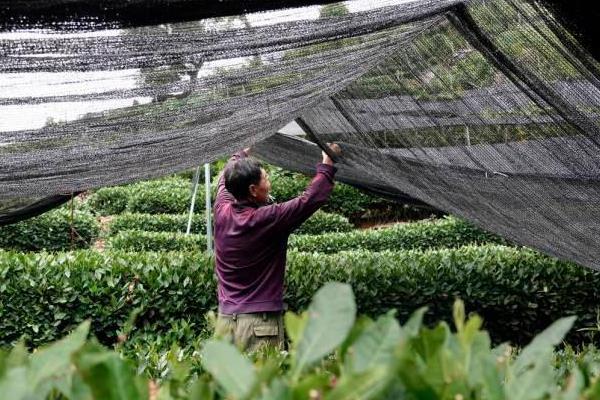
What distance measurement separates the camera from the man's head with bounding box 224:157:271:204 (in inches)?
158

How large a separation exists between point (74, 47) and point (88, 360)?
1.80 m

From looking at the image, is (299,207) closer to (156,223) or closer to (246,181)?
(246,181)

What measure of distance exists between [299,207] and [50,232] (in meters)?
9.60

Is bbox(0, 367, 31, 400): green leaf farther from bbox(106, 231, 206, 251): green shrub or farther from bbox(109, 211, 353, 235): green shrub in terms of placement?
bbox(109, 211, 353, 235): green shrub

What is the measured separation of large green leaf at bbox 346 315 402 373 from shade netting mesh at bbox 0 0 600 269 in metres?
1.65

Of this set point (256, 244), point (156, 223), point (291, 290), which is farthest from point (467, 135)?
point (156, 223)

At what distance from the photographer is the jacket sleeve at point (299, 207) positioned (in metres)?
3.86

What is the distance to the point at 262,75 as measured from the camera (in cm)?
314

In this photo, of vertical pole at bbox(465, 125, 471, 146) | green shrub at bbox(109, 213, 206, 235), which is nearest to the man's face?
vertical pole at bbox(465, 125, 471, 146)

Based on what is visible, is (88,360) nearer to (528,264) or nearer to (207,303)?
(207,303)

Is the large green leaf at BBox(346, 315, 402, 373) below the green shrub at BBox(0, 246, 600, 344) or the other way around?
the other way around

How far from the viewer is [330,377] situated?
3.59 ft

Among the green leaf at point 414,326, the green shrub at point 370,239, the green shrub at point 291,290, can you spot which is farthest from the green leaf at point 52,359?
the green shrub at point 370,239

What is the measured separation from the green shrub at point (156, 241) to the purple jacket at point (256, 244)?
18.3 ft
